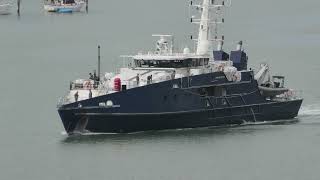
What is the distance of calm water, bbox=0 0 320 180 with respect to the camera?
52.2 meters

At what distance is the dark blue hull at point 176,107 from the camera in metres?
57.2

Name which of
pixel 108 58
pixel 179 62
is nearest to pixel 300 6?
pixel 108 58

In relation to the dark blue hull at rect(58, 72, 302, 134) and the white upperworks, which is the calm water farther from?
the white upperworks

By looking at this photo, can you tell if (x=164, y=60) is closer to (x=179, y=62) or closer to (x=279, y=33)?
(x=179, y=62)

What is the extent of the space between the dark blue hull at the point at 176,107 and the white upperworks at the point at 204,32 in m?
2.85

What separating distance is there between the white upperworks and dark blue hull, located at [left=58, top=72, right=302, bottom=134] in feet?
9.36

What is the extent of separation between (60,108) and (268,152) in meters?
10.7

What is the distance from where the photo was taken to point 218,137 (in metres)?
59.7

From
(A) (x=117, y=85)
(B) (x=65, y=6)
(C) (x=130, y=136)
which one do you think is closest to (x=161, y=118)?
(C) (x=130, y=136)

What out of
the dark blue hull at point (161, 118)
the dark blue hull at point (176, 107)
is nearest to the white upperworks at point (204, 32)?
the dark blue hull at point (176, 107)

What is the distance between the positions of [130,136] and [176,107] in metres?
2.99

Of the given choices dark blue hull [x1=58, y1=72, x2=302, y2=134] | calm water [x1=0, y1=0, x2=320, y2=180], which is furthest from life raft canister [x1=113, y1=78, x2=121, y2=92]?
calm water [x1=0, y1=0, x2=320, y2=180]

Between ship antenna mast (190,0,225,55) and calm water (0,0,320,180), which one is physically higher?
ship antenna mast (190,0,225,55)

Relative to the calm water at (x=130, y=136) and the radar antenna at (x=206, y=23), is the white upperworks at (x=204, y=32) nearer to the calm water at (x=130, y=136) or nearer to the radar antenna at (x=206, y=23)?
the radar antenna at (x=206, y=23)
